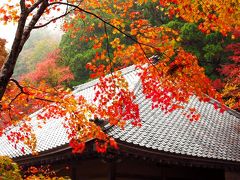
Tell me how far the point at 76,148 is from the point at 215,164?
3.72 m

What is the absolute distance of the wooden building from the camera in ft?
22.0

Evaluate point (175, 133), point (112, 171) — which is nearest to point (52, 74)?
point (175, 133)

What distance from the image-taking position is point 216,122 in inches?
460

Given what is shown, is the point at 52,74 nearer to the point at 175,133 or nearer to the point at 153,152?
the point at 175,133

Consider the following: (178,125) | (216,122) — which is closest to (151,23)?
(216,122)

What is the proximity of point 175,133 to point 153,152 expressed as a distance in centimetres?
235

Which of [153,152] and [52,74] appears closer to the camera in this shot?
[153,152]

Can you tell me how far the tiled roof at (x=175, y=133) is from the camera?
7.37 metres

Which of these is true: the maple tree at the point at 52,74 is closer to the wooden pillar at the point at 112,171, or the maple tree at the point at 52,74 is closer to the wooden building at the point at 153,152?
the wooden building at the point at 153,152

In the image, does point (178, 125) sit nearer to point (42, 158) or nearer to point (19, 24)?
point (42, 158)

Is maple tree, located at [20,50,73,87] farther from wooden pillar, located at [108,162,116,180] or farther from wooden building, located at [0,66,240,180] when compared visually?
wooden pillar, located at [108,162,116,180]

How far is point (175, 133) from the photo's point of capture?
891cm

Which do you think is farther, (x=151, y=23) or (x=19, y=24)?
(x=151, y=23)

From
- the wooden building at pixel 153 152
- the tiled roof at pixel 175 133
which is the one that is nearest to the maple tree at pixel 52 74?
the tiled roof at pixel 175 133
